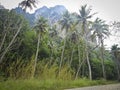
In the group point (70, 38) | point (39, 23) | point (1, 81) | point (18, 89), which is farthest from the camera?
point (70, 38)

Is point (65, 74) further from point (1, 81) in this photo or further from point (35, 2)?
point (35, 2)

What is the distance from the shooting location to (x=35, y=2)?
26453mm

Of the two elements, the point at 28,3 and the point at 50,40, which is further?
the point at 50,40

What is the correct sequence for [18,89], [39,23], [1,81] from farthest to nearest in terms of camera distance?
→ [39,23], [1,81], [18,89]

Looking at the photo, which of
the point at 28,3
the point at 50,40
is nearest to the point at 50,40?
the point at 50,40

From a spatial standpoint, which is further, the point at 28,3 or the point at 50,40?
the point at 50,40

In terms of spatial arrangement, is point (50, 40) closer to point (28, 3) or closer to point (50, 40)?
point (50, 40)

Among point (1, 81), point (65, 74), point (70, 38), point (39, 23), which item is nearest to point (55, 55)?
point (70, 38)

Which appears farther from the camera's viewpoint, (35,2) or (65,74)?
(35,2)

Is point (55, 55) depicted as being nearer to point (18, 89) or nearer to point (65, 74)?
point (65, 74)

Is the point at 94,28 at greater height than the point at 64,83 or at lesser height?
greater

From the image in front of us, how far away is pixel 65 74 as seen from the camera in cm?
1931

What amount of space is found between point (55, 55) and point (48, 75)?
71.8 feet

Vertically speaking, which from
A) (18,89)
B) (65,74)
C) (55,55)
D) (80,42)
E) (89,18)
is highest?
(89,18)
